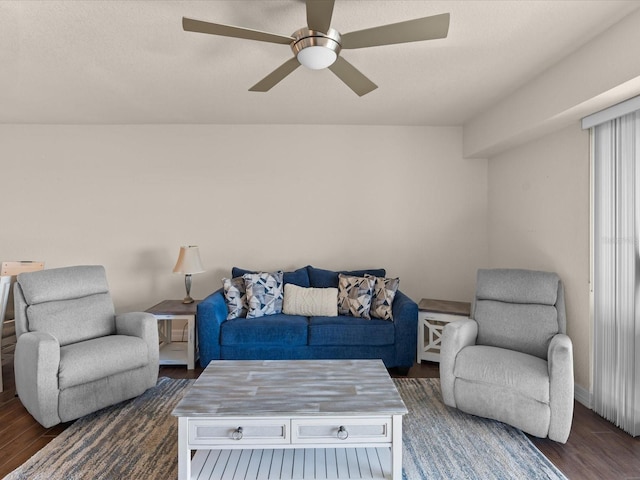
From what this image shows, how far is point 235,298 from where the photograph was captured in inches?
138

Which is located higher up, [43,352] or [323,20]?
[323,20]

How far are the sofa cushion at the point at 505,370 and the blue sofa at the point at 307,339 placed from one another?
2.41 feet

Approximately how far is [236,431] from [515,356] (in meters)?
1.89

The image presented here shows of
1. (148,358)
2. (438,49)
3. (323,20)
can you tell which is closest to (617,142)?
(438,49)

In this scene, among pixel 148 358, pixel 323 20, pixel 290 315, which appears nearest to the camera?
pixel 323 20

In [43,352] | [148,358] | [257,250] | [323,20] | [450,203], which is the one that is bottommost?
[148,358]

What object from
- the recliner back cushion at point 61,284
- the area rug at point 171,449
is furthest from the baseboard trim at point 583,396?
the recliner back cushion at point 61,284

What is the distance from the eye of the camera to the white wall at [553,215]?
2.76 m

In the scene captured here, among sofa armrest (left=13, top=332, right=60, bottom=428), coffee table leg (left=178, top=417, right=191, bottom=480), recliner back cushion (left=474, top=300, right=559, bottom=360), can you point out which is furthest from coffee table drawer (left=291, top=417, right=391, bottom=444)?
sofa armrest (left=13, top=332, right=60, bottom=428)

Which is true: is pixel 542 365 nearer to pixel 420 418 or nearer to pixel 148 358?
pixel 420 418

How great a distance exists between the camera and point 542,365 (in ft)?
7.61

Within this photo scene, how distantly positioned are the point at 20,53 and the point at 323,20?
219cm

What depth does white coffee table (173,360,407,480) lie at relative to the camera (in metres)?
1.73

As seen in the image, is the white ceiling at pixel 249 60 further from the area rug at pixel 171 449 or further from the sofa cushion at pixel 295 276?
the area rug at pixel 171 449
